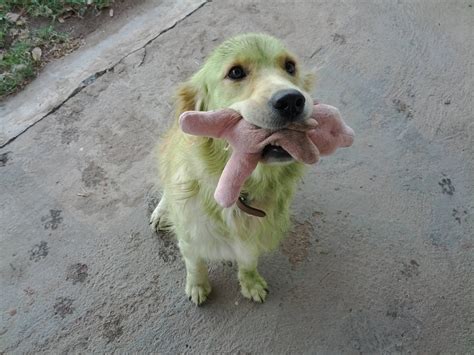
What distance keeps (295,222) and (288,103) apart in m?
1.45

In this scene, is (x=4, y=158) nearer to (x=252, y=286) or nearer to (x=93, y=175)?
(x=93, y=175)

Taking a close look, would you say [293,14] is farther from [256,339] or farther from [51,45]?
[256,339]

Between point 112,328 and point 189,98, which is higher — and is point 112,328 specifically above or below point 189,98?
below

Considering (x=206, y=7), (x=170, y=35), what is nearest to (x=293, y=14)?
(x=206, y=7)

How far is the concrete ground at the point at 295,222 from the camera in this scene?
2459mm

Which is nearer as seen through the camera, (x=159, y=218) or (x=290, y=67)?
(x=290, y=67)

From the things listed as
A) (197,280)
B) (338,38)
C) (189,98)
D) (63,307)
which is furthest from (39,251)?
(338,38)

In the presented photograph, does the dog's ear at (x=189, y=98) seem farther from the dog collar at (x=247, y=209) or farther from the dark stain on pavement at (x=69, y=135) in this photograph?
the dark stain on pavement at (x=69, y=135)

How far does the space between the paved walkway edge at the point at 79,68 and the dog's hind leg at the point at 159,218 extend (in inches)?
45.4

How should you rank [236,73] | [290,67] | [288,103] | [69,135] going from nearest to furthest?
[288,103] < [236,73] < [290,67] < [69,135]

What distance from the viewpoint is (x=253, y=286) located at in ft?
8.25

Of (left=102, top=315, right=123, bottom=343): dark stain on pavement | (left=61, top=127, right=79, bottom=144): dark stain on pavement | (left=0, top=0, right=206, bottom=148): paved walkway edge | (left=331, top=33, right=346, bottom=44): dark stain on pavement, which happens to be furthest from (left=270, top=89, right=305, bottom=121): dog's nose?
(left=331, top=33, right=346, bottom=44): dark stain on pavement

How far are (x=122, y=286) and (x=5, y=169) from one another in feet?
3.79

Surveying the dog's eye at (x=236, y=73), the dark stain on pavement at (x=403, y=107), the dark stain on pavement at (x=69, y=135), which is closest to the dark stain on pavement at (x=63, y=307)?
the dark stain on pavement at (x=69, y=135)
